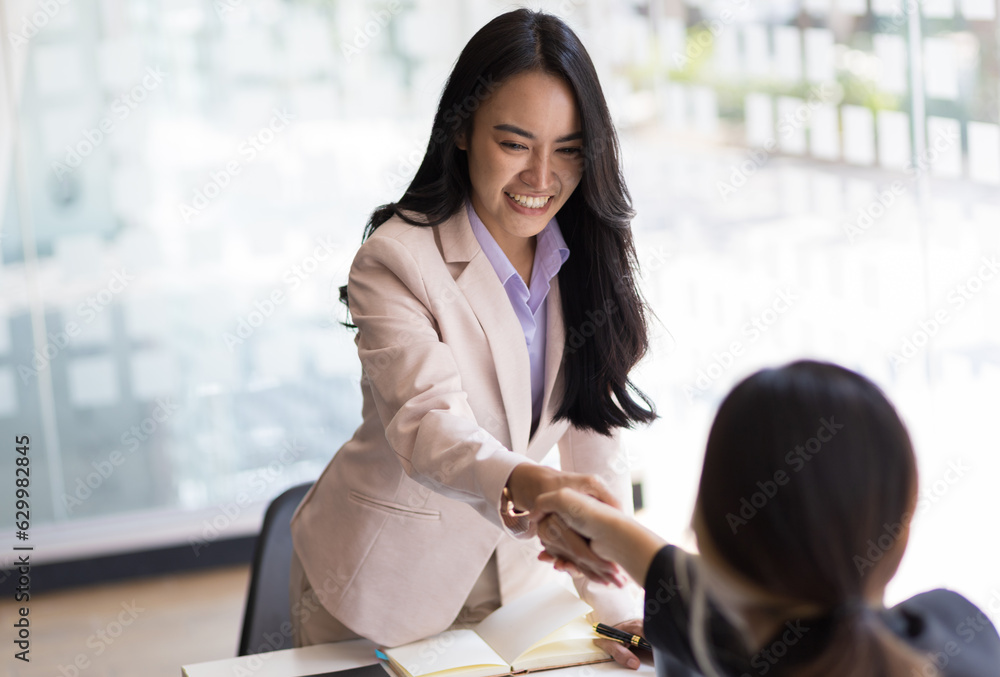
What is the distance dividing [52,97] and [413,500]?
2.80m

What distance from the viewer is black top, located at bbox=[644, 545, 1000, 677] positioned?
0.95 meters

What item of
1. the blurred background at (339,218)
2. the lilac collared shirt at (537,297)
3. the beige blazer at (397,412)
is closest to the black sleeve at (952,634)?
the beige blazer at (397,412)

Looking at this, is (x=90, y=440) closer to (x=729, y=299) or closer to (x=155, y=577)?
(x=155, y=577)

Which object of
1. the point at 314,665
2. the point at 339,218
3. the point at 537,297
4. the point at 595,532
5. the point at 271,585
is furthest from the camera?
the point at 339,218

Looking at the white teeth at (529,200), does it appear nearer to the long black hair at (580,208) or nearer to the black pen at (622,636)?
the long black hair at (580,208)

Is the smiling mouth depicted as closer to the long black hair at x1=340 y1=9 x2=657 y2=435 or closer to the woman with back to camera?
the long black hair at x1=340 y1=9 x2=657 y2=435

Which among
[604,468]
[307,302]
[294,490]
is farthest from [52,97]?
[604,468]

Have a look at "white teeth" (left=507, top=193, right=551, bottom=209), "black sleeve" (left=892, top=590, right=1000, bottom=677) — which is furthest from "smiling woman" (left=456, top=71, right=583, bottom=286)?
"black sleeve" (left=892, top=590, right=1000, bottom=677)

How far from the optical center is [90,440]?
382 centimetres

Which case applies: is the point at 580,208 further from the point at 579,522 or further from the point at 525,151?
the point at 579,522

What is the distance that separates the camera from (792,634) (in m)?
0.93

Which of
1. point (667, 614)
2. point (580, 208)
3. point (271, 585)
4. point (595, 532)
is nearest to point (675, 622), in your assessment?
point (667, 614)

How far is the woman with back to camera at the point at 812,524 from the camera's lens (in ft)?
2.94

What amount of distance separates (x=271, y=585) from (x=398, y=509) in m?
0.60
